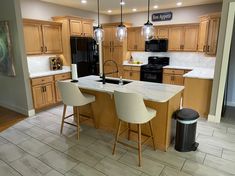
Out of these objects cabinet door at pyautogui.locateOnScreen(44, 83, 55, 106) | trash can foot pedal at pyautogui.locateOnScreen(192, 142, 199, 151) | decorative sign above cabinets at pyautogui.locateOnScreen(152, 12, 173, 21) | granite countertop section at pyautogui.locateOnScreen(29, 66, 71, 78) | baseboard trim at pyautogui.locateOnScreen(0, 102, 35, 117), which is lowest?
trash can foot pedal at pyautogui.locateOnScreen(192, 142, 199, 151)

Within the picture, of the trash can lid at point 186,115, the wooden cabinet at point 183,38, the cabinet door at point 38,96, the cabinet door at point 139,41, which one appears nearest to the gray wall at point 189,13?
the wooden cabinet at point 183,38

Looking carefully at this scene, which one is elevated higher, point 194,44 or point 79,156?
point 194,44

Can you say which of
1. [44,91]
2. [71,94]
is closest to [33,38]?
[44,91]

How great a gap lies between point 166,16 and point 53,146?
503 centimetres

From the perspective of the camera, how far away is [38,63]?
491cm

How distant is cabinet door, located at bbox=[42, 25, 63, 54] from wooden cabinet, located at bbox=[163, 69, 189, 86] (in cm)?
321

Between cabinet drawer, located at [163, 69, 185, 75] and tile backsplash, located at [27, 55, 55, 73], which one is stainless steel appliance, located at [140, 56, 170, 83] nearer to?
cabinet drawer, located at [163, 69, 185, 75]

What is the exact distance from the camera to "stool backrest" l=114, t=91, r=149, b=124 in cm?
228

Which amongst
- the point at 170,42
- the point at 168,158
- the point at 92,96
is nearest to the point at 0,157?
the point at 92,96

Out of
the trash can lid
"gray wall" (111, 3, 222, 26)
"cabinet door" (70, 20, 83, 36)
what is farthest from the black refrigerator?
the trash can lid

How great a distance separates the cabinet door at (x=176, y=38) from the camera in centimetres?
541

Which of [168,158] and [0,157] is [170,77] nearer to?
[168,158]

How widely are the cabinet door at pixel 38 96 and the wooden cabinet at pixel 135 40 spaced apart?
11.3 feet

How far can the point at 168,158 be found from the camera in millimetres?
2613
